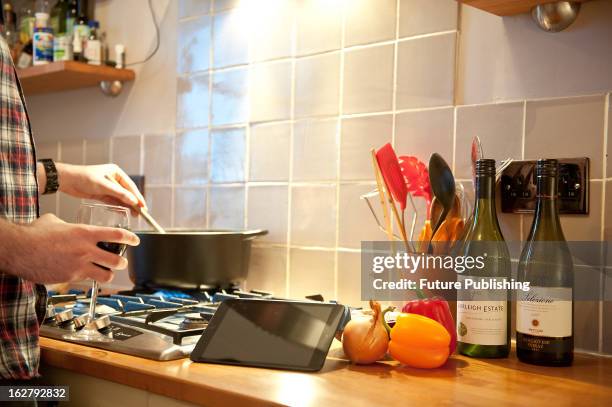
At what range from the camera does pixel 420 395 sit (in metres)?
0.80

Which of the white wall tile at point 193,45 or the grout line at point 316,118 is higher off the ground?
the white wall tile at point 193,45

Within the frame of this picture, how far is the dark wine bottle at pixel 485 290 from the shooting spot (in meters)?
1.00

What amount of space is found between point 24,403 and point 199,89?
1021 mm

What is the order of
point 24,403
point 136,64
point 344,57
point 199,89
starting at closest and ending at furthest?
1. point 24,403
2. point 344,57
3. point 199,89
4. point 136,64

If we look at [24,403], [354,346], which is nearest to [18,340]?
[24,403]

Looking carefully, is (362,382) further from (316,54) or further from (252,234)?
(316,54)

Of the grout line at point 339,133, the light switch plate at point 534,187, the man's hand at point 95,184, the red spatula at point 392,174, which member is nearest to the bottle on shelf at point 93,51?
the man's hand at point 95,184

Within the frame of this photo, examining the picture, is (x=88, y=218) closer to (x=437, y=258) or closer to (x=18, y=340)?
(x=18, y=340)

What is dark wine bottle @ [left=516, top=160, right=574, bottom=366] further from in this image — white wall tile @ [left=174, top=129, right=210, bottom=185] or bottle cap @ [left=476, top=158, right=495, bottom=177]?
white wall tile @ [left=174, top=129, right=210, bottom=185]

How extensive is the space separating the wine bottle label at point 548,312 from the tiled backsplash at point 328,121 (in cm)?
18

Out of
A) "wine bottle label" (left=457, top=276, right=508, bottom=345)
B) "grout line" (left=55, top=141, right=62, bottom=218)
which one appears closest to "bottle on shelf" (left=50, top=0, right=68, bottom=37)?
"grout line" (left=55, top=141, right=62, bottom=218)

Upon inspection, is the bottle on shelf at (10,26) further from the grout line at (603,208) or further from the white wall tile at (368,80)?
the grout line at (603,208)

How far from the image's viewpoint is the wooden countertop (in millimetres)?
781

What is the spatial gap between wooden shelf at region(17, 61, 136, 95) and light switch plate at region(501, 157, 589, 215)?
1.19 metres
